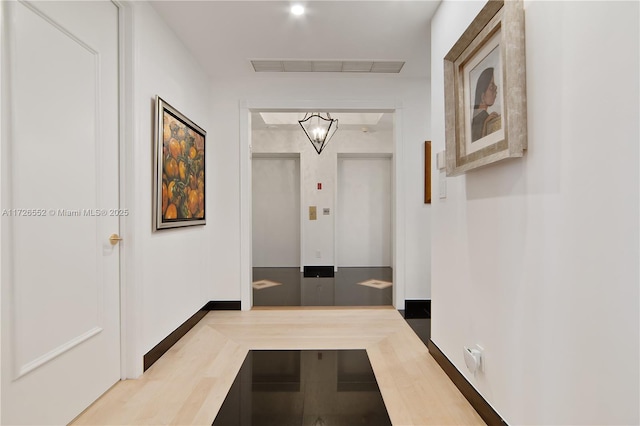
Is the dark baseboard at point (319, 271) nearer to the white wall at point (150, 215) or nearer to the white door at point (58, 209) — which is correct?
the white wall at point (150, 215)

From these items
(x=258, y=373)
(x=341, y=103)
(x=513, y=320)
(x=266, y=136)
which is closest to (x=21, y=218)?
(x=258, y=373)

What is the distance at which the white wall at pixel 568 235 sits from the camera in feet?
3.04

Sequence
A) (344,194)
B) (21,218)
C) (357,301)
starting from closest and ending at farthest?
(21,218)
(357,301)
(344,194)

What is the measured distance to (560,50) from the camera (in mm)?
1169

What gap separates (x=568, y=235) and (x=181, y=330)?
114 inches

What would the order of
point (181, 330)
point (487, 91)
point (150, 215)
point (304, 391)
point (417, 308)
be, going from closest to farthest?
point (487, 91) → point (304, 391) → point (150, 215) → point (181, 330) → point (417, 308)

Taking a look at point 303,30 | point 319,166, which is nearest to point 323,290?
point 319,166

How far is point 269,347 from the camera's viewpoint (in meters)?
2.69

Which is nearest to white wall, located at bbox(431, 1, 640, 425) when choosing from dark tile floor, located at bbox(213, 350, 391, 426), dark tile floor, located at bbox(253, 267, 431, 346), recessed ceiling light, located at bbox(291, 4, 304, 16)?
dark tile floor, located at bbox(213, 350, 391, 426)

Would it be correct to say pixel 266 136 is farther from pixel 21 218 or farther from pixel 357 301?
pixel 21 218

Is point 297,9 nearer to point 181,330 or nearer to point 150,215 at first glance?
point 150,215

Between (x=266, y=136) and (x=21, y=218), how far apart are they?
4843 mm

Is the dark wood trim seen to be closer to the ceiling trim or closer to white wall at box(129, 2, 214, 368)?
white wall at box(129, 2, 214, 368)

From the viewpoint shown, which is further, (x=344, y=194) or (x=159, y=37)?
(x=344, y=194)
